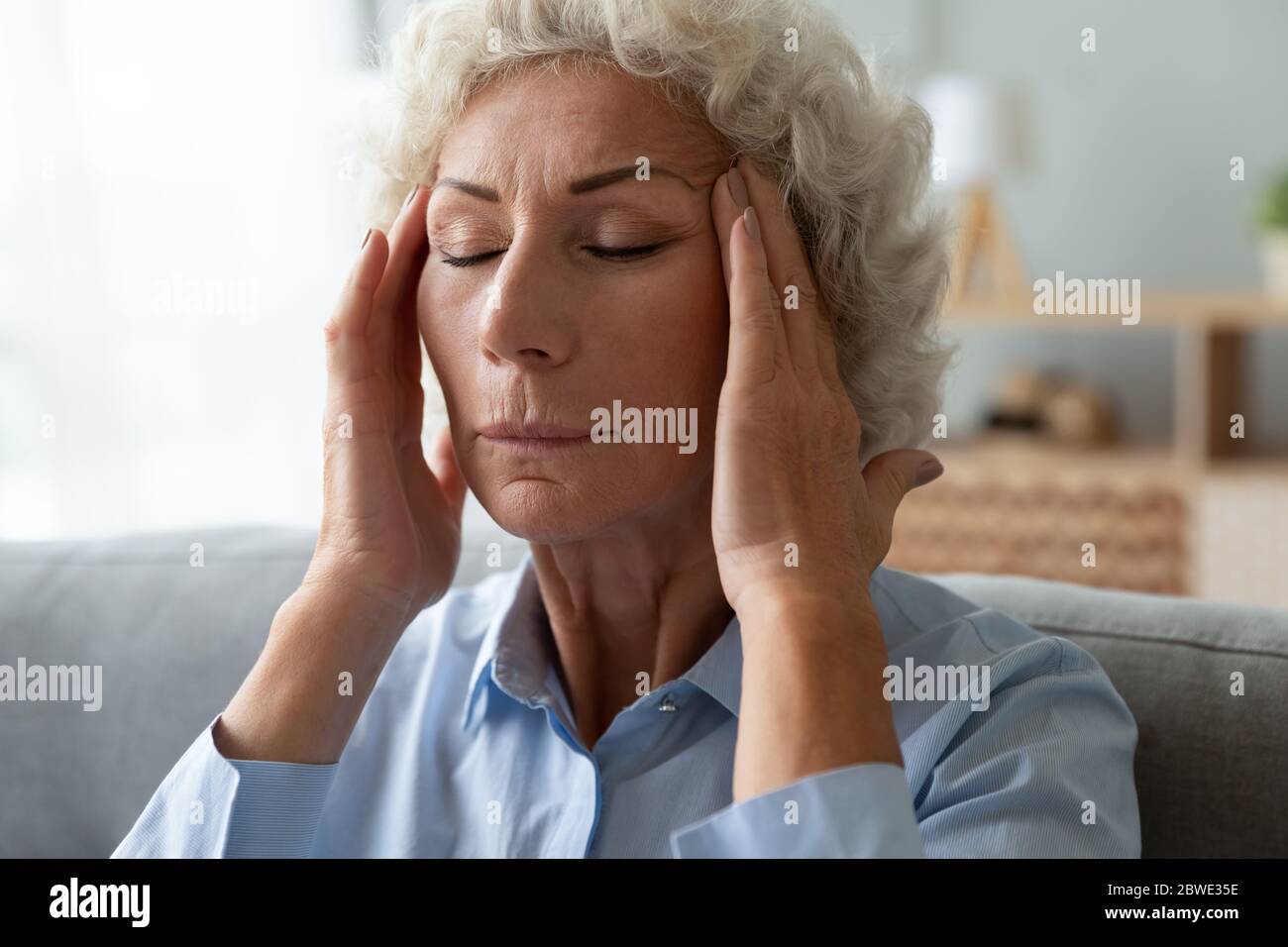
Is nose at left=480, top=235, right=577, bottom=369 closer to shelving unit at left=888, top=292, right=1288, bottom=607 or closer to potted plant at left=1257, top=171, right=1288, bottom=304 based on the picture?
shelving unit at left=888, top=292, right=1288, bottom=607

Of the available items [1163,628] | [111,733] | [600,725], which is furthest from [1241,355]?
[111,733]

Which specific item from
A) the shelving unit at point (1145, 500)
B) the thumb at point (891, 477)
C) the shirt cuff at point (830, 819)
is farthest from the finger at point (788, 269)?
the shelving unit at point (1145, 500)

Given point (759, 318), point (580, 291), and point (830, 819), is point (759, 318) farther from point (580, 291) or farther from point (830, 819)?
point (830, 819)

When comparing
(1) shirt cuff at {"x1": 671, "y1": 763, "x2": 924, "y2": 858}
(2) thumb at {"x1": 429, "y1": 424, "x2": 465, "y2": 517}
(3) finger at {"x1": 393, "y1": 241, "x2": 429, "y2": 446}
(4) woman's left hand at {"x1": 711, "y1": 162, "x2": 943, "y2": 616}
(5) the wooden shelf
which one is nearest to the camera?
(1) shirt cuff at {"x1": 671, "y1": 763, "x2": 924, "y2": 858}

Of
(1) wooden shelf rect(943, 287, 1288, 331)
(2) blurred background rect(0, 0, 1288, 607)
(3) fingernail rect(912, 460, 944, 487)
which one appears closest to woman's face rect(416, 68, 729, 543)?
(3) fingernail rect(912, 460, 944, 487)

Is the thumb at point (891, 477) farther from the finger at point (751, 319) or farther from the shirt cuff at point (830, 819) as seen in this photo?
the shirt cuff at point (830, 819)

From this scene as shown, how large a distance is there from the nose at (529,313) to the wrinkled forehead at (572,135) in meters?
0.06

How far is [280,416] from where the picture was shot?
3564 millimetres

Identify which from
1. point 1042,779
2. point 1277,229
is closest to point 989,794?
point 1042,779

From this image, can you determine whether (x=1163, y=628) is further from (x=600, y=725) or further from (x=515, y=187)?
(x=515, y=187)

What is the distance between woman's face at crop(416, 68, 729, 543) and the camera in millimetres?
1071

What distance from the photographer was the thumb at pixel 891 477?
1132 millimetres

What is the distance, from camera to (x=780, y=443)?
104 centimetres

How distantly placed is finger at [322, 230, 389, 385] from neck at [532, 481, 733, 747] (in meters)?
0.25
